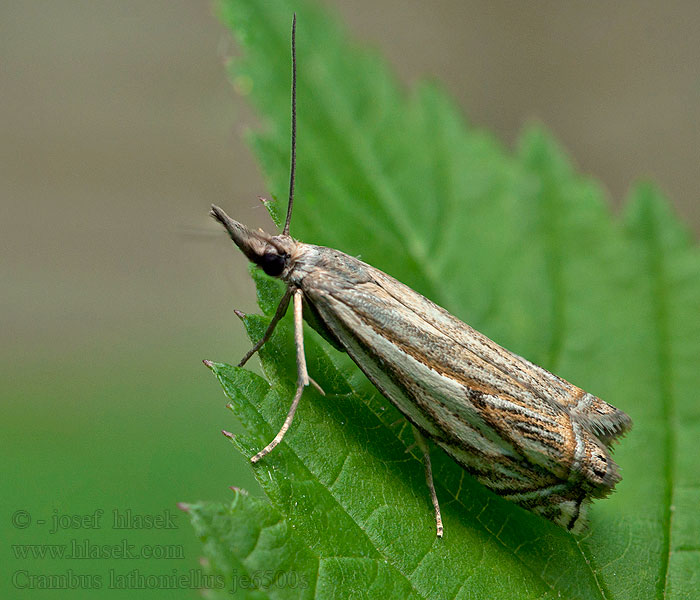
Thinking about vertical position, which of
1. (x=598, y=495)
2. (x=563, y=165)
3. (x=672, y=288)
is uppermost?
(x=563, y=165)

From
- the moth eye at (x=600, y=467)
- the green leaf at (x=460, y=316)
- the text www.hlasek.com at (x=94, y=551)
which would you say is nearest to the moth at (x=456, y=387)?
the moth eye at (x=600, y=467)

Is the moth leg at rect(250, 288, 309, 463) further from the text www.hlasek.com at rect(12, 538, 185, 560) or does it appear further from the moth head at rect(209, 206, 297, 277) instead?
the text www.hlasek.com at rect(12, 538, 185, 560)

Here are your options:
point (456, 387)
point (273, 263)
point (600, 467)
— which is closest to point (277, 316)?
point (273, 263)

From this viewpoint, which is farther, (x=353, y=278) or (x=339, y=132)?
(x=339, y=132)

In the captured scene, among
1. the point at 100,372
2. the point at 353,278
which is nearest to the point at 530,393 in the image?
the point at 353,278

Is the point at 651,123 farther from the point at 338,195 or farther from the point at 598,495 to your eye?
the point at 598,495

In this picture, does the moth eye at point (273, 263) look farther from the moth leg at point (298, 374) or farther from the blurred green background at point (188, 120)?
the blurred green background at point (188, 120)

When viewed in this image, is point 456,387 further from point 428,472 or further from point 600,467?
point 600,467
